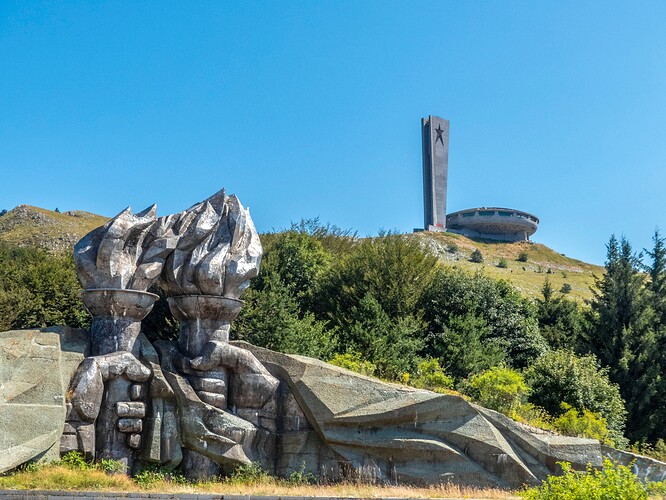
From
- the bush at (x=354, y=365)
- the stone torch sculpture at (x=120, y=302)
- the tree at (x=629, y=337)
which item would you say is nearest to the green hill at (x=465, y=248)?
the tree at (x=629, y=337)

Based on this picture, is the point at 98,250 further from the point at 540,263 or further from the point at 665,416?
the point at 540,263

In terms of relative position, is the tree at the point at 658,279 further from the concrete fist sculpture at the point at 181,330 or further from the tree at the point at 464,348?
the concrete fist sculpture at the point at 181,330

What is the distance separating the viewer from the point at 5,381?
49.0 feet

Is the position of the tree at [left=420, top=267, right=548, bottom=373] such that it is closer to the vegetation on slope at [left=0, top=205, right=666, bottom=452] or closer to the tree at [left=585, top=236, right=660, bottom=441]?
the vegetation on slope at [left=0, top=205, right=666, bottom=452]

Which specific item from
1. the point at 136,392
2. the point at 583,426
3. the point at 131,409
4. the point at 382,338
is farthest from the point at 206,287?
the point at 583,426

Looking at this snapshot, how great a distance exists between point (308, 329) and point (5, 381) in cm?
1225

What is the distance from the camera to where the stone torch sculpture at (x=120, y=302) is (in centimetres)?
1596

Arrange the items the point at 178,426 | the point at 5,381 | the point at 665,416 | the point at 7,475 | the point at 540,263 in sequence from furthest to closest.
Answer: the point at 540,263 → the point at 665,416 → the point at 178,426 → the point at 5,381 → the point at 7,475

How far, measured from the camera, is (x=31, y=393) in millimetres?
14898

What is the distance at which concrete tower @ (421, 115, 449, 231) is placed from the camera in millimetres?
87000

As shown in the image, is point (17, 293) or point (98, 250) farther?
point (17, 293)

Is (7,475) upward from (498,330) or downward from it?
downward

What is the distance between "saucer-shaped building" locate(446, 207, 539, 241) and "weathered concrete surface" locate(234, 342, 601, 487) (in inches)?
3142

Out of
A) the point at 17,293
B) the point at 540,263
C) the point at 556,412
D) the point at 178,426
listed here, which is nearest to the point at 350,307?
the point at 556,412
